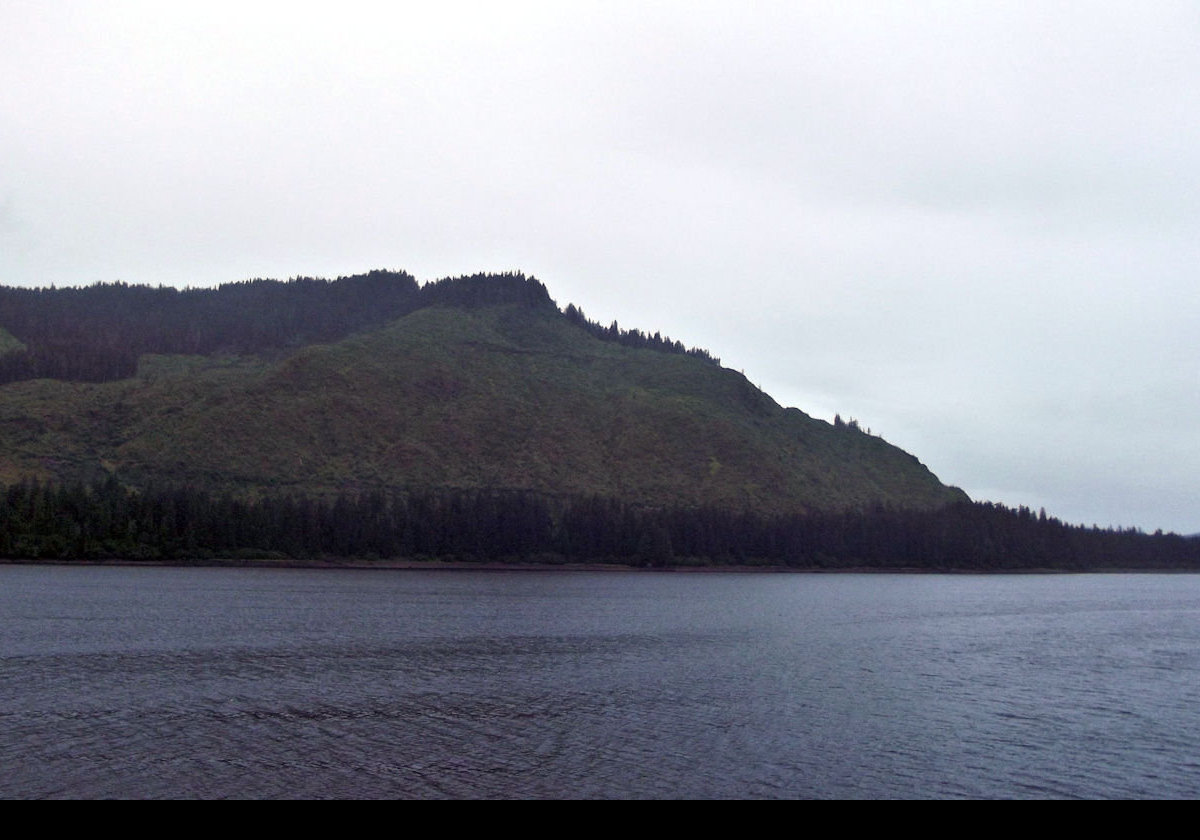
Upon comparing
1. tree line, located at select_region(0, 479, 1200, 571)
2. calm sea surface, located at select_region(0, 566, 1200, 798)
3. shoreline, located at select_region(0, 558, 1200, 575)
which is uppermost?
tree line, located at select_region(0, 479, 1200, 571)

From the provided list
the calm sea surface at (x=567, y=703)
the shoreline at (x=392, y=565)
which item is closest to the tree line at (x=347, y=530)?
the shoreline at (x=392, y=565)

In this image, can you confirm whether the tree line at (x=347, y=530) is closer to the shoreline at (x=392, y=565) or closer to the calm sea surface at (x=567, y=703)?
the shoreline at (x=392, y=565)

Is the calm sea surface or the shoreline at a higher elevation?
the calm sea surface

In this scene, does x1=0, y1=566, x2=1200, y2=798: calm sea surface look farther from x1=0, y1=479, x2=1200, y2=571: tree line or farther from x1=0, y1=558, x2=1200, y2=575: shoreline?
x1=0, y1=479, x2=1200, y2=571: tree line

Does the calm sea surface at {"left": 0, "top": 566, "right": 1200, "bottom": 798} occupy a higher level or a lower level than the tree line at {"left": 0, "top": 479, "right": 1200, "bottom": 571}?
lower

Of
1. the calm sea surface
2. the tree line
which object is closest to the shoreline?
the tree line

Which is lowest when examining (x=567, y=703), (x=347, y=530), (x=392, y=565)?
(x=392, y=565)

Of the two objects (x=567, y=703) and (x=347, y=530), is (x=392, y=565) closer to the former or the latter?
(x=347, y=530)

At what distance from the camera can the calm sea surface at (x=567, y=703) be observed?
29.3 m

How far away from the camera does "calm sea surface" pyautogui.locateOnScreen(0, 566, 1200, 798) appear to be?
29.3 meters

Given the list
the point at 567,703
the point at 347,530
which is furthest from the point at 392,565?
the point at 567,703

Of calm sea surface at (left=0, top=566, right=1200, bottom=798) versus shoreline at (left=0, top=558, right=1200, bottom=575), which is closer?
calm sea surface at (left=0, top=566, right=1200, bottom=798)

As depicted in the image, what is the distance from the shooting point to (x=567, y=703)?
4241 cm
